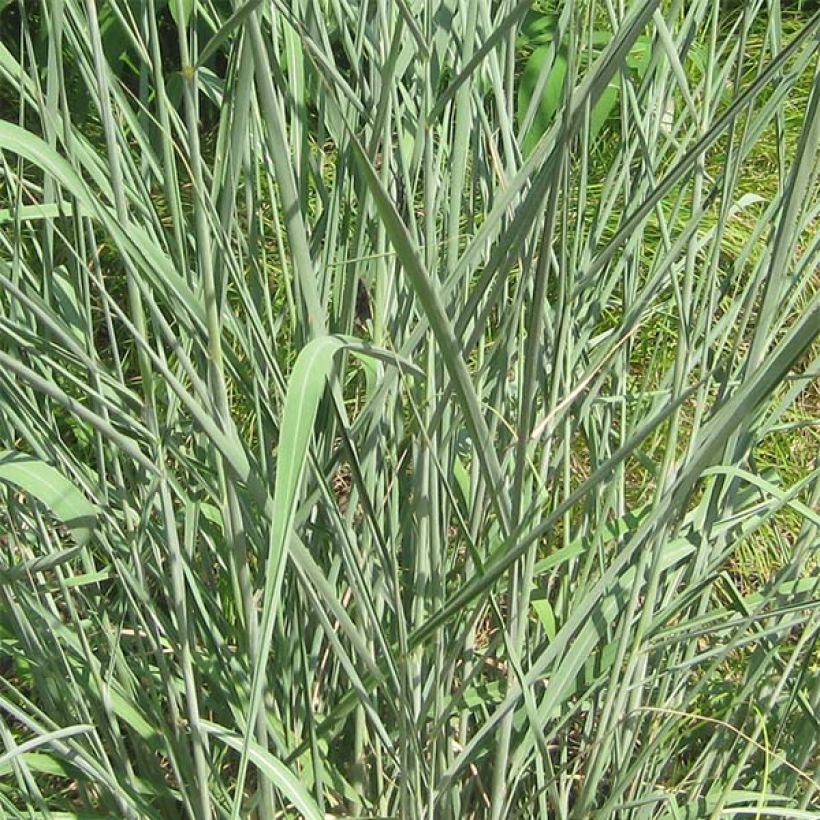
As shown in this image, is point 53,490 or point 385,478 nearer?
point 53,490

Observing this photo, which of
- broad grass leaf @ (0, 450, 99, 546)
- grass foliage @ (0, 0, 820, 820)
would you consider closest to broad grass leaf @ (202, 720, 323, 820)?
grass foliage @ (0, 0, 820, 820)

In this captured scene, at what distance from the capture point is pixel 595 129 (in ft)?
5.05

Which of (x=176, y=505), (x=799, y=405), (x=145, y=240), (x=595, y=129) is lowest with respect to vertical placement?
(x=799, y=405)

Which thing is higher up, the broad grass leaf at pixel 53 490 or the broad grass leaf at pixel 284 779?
the broad grass leaf at pixel 53 490

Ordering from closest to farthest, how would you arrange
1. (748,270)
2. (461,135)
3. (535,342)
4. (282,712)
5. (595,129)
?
(535,342) → (461,135) → (282,712) → (595,129) → (748,270)

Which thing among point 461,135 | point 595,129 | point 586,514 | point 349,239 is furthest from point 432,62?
point 595,129

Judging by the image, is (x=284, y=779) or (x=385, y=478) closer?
(x=284, y=779)

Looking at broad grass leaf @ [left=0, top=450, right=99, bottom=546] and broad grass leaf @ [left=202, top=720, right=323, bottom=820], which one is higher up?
broad grass leaf @ [left=0, top=450, right=99, bottom=546]

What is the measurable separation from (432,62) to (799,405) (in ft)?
3.38

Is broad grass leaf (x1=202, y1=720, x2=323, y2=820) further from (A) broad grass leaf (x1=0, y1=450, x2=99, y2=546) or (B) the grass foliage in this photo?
(A) broad grass leaf (x1=0, y1=450, x2=99, y2=546)

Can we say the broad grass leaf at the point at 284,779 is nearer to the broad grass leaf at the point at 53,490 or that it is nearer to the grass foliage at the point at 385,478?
the grass foliage at the point at 385,478

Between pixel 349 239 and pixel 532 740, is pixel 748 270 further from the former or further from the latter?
pixel 532 740

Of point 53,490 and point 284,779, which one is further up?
point 53,490

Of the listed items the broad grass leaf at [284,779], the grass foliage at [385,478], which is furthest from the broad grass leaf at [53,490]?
the broad grass leaf at [284,779]
